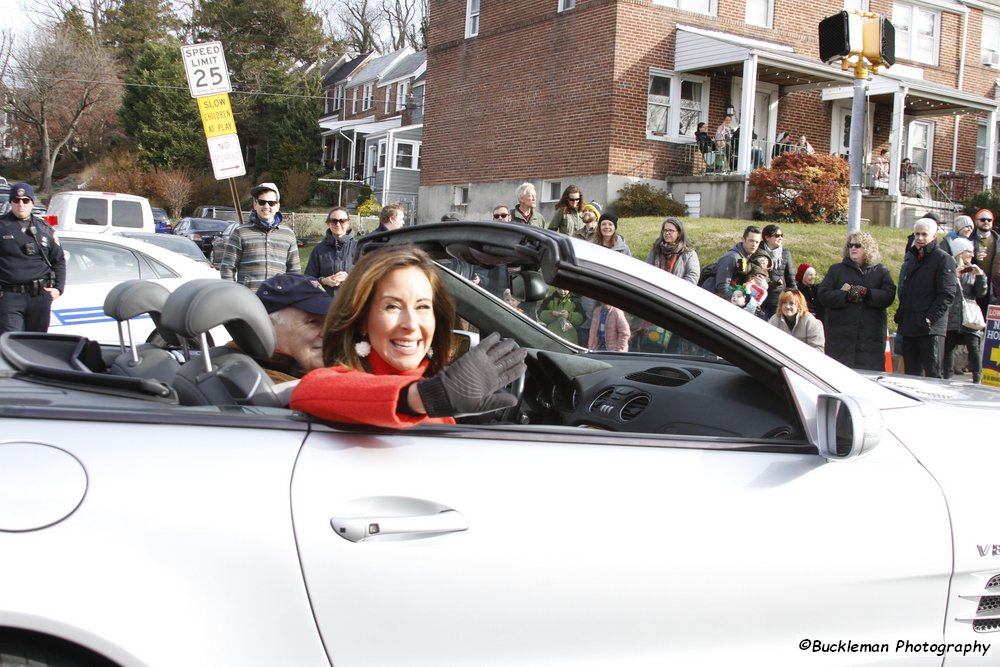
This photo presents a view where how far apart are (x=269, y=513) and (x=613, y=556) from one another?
0.73 metres

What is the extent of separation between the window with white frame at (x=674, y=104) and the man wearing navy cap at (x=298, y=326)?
64.6 ft

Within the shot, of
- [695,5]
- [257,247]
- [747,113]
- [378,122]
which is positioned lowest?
[257,247]

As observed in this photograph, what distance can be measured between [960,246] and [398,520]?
8.78 metres

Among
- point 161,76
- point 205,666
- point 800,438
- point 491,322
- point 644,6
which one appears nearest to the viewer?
point 205,666

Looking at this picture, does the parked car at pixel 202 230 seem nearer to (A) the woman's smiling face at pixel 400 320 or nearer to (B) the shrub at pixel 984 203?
(B) the shrub at pixel 984 203

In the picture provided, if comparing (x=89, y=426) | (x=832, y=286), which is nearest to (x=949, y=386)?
(x=89, y=426)

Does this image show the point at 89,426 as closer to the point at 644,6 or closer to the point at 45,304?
the point at 45,304

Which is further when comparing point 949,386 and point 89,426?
point 949,386

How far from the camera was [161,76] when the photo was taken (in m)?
45.2

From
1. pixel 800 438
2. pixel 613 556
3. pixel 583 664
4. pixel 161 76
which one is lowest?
pixel 583 664

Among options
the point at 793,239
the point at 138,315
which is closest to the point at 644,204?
the point at 793,239

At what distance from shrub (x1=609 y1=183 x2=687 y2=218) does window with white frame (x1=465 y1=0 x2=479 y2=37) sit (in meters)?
8.00

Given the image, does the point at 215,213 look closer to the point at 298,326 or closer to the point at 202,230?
the point at 202,230

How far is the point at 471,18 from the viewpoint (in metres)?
25.9
